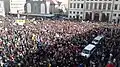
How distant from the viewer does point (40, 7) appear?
7125cm

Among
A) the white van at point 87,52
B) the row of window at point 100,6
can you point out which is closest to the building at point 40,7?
the row of window at point 100,6

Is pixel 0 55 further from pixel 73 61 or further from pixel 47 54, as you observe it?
pixel 73 61

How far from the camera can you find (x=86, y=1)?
60.8 meters

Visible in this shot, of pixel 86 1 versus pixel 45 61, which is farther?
pixel 86 1

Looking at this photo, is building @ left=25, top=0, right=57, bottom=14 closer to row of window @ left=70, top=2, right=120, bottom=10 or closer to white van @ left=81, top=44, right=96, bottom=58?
row of window @ left=70, top=2, right=120, bottom=10

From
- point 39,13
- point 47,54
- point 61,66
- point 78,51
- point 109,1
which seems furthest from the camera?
point 39,13

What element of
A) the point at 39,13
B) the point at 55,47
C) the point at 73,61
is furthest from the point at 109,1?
the point at 73,61

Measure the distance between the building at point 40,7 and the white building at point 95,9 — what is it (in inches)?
363

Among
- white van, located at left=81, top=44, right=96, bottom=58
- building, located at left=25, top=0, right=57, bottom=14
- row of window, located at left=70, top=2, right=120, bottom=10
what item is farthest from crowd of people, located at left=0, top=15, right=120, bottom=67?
building, located at left=25, top=0, right=57, bottom=14

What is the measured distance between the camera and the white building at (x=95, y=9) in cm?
5717

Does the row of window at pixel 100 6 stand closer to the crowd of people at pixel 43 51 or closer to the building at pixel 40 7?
the building at pixel 40 7

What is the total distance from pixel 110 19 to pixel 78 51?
39.2m

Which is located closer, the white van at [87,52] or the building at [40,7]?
the white van at [87,52]

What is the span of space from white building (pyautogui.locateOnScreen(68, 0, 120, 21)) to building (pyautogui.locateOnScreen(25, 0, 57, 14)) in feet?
30.2
